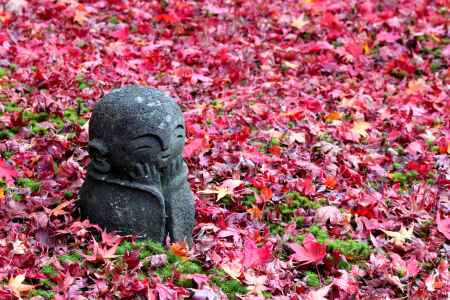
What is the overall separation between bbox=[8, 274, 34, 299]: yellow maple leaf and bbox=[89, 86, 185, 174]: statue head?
875mm

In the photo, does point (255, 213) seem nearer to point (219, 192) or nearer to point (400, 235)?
point (219, 192)

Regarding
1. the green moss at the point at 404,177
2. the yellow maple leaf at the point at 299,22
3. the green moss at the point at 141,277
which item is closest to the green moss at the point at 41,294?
the green moss at the point at 141,277

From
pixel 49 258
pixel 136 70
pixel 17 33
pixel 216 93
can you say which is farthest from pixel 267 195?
pixel 17 33

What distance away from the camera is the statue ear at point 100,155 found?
4.52 metres

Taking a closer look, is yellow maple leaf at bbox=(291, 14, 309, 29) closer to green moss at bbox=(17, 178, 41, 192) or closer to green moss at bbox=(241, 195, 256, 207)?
green moss at bbox=(241, 195, 256, 207)

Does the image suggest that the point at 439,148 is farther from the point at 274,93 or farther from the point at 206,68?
the point at 206,68

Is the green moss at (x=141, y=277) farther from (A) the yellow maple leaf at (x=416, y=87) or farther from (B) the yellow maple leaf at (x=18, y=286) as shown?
(A) the yellow maple leaf at (x=416, y=87)

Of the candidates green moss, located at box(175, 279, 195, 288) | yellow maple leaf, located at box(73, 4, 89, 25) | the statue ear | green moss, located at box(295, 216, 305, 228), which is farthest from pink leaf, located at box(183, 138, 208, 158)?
yellow maple leaf, located at box(73, 4, 89, 25)

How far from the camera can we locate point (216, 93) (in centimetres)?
759

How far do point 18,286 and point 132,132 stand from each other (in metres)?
1.14

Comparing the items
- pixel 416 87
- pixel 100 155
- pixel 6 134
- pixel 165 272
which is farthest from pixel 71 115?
pixel 416 87

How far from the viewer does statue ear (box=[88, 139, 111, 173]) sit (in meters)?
4.52

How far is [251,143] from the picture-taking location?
6.52 m

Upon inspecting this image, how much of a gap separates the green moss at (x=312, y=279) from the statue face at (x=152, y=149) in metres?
1.21
